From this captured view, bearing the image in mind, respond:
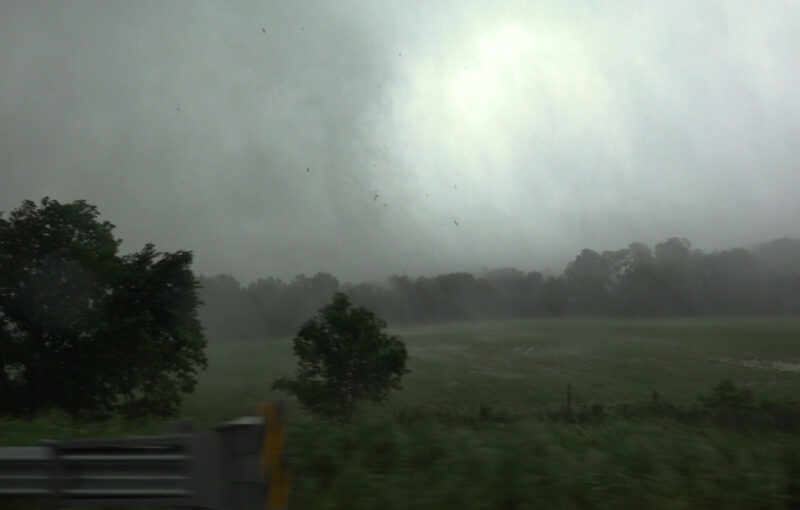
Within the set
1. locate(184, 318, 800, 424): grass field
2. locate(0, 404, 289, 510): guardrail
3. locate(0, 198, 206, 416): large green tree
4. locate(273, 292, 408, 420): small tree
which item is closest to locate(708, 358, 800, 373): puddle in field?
locate(184, 318, 800, 424): grass field

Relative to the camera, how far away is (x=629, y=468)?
650cm

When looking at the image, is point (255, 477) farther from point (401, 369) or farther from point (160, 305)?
point (160, 305)

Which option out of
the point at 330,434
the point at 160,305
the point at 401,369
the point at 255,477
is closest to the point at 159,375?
the point at 160,305

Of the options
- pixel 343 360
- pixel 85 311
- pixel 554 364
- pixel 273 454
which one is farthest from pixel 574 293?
pixel 85 311

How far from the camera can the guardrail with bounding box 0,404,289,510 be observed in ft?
18.4

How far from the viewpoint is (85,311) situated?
50.0 ft

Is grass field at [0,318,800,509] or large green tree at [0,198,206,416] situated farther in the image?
large green tree at [0,198,206,416]

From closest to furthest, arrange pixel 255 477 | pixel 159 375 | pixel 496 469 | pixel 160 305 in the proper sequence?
pixel 255 477 → pixel 496 469 → pixel 159 375 → pixel 160 305

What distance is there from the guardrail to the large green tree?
745 centimetres

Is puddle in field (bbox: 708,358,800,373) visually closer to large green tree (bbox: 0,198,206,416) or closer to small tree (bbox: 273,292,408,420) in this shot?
small tree (bbox: 273,292,408,420)

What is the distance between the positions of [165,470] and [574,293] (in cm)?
815

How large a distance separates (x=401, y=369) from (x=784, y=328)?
220 inches

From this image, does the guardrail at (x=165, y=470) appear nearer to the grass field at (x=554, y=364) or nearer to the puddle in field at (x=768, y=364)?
the grass field at (x=554, y=364)

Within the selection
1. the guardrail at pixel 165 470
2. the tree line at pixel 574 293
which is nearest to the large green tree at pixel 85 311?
the tree line at pixel 574 293
